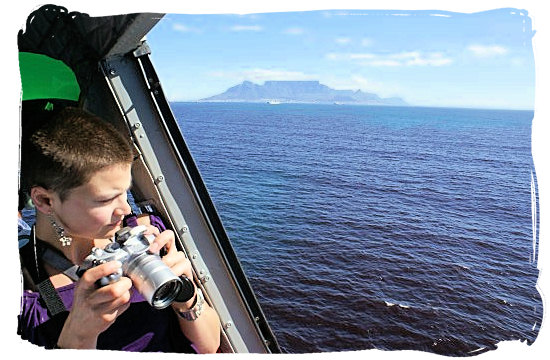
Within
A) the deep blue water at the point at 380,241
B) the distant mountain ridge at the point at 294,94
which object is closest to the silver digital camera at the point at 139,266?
the distant mountain ridge at the point at 294,94

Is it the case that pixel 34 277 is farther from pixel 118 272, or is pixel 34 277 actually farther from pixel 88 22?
pixel 88 22

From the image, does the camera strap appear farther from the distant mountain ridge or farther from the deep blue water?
the deep blue water

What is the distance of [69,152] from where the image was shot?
2.06 ft

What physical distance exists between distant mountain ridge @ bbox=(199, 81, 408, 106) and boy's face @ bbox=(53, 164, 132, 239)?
1.90 feet

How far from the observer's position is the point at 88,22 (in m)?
0.72

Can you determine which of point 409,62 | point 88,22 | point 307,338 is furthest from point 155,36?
point 307,338

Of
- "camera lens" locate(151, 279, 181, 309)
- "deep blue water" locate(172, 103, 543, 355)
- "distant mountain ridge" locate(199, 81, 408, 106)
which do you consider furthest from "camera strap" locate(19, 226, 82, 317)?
"deep blue water" locate(172, 103, 543, 355)

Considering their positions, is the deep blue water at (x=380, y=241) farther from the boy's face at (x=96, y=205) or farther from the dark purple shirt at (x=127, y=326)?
the boy's face at (x=96, y=205)

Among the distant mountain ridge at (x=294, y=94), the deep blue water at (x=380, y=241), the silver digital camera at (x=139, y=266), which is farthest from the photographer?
the deep blue water at (x=380, y=241)

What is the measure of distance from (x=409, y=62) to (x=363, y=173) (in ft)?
42.0

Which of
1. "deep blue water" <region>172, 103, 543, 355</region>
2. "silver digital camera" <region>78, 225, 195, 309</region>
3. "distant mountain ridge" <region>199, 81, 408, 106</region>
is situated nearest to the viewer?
"silver digital camera" <region>78, 225, 195, 309</region>

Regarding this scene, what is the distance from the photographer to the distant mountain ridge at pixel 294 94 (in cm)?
128

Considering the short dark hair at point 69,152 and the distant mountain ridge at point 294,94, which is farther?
the distant mountain ridge at point 294,94

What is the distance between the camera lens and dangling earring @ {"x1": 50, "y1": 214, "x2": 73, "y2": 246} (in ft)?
2.18
